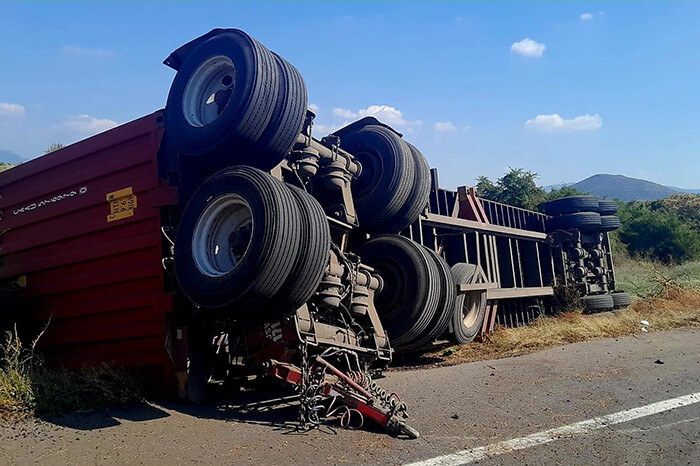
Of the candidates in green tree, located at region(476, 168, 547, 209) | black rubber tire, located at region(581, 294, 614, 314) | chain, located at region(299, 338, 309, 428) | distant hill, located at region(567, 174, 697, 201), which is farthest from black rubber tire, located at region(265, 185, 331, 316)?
distant hill, located at region(567, 174, 697, 201)

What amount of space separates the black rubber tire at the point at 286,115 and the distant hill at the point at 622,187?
129 meters

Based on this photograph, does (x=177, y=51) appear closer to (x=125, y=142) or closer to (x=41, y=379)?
(x=125, y=142)

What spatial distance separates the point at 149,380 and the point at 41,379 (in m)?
0.89

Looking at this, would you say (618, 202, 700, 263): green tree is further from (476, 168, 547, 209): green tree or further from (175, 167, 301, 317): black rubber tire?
(175, 167, 301, 317): black rubber tire

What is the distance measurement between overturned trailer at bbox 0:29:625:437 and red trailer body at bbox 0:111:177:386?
17 millimetres

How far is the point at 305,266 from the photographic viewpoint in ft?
14.4

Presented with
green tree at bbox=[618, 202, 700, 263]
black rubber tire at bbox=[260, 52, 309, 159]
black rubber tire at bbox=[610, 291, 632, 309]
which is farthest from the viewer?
green tree at bbox=[618, 202, 700, 263]

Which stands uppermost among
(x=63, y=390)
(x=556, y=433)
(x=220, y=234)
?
(x=220, y=234)

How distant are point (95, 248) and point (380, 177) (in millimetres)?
3095

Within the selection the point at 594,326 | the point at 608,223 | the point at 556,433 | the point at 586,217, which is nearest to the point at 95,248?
the point at 556,433

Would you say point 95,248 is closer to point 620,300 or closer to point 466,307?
point 466,307

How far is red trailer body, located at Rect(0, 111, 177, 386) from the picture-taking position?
17.6 feet

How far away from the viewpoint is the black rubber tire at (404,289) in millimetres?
6156

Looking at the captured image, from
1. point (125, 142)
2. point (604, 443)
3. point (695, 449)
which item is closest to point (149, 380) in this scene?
point (125, 142)
